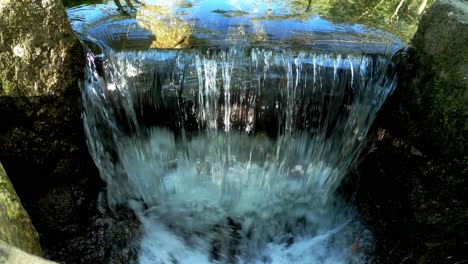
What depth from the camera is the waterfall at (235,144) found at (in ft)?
11.0

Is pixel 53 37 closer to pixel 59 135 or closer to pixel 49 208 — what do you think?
pixel 59 135

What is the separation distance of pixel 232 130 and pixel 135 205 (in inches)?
49.9

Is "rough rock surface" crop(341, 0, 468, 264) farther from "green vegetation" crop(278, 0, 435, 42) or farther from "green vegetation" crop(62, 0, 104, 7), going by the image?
"green vegetation" crop(62, 0, 104, 7)

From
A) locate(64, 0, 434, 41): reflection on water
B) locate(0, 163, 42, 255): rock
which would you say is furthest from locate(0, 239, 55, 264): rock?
locate(64, 0, 434, 41): reflection on water

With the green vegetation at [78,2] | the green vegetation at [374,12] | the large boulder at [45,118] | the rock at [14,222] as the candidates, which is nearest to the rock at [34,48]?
the large boulder at [45,118]

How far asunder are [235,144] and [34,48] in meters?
1.99

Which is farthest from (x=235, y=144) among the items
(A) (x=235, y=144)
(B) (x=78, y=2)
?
(B) (x=78, y=2)

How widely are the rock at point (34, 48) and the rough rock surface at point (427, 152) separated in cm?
286

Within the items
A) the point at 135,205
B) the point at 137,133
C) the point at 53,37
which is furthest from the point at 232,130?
the point at 53,37

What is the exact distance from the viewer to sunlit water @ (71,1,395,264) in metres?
3.37

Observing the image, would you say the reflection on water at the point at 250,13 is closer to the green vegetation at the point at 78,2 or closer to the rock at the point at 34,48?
the green vegetation at the point at 78,2

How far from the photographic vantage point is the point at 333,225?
12.6 feet

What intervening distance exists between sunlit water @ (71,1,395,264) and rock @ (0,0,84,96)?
0.96ft

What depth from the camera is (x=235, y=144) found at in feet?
12.4
